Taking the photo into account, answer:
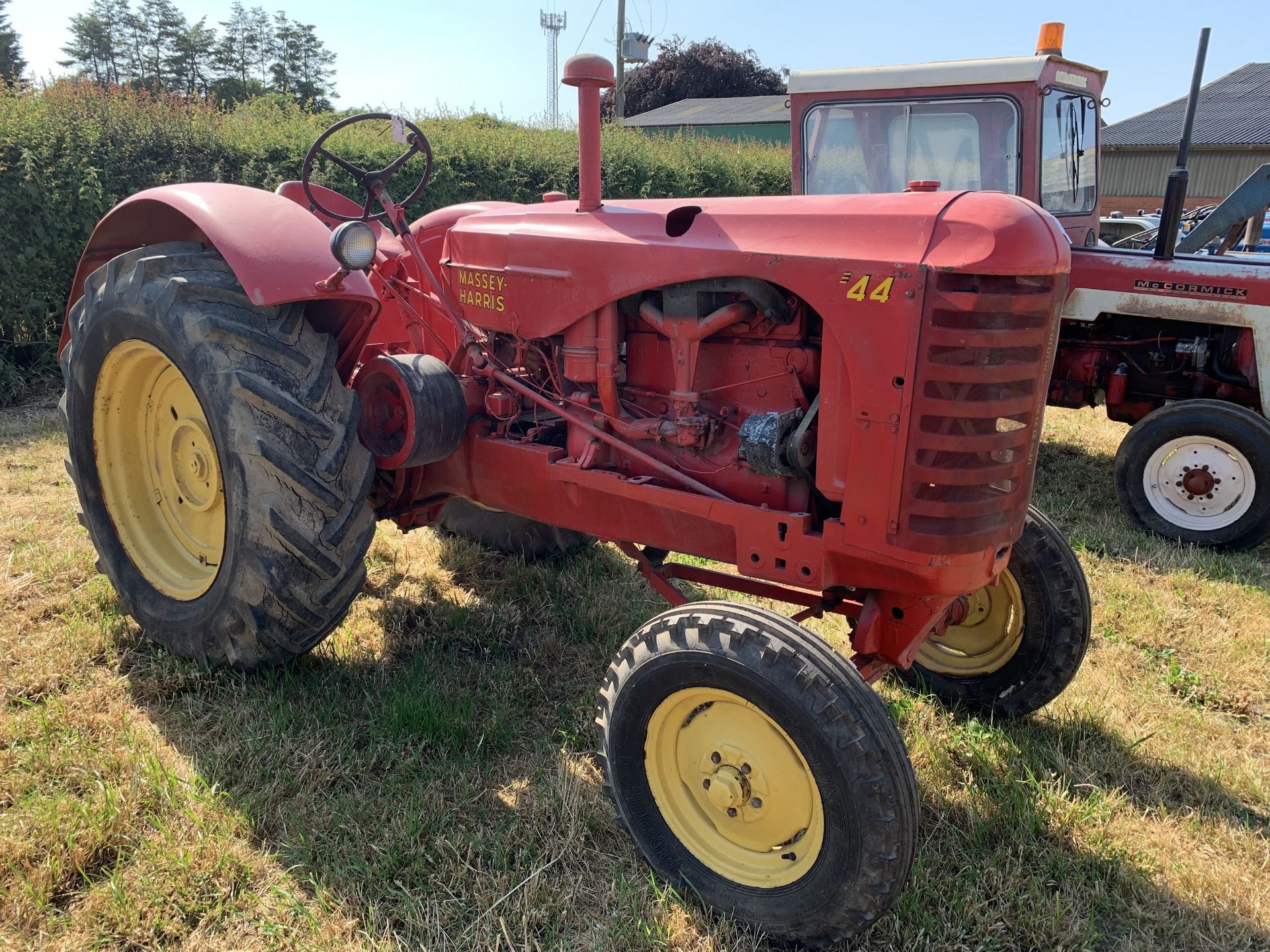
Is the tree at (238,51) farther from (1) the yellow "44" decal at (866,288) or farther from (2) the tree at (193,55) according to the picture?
(1) the yellow "44" decal at (866,288)

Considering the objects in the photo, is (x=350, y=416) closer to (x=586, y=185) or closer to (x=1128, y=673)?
(x=586, y=185)

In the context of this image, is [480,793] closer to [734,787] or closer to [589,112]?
[734,787]

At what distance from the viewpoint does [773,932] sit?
6.29 ft

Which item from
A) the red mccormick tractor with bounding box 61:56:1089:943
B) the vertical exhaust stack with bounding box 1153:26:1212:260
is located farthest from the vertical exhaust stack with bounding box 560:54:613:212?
the vertical exhaust stack with bounding box 1153:26:1212:260

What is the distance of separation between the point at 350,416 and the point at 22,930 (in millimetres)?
1399

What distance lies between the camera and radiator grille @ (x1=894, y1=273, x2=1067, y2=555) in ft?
5.93

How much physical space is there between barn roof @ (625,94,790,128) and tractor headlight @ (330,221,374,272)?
24914mm

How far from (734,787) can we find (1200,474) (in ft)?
11.7

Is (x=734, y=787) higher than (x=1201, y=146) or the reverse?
the reverse

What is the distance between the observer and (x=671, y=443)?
2400 millimetres

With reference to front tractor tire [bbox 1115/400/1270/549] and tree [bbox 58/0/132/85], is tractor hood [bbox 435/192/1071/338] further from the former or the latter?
tree [bbox 58/0/132/85]

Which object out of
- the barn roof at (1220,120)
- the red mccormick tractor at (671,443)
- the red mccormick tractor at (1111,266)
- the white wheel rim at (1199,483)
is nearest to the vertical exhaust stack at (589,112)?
the red mccormick tractor at (671,443)

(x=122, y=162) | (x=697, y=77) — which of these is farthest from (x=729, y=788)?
(x=697, y=77)

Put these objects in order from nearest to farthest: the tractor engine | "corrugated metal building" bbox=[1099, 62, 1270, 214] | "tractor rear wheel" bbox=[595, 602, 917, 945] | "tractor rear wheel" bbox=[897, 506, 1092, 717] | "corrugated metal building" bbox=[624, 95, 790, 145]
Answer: "tractor rear wheel" bbox=[595, 602, 917, 945] < the tractor engine < "tractor rear wheel" bbox=[897, 506, 1092, 717] < "corrugated metal building" bbox=[1099, 62, 1270, 214] < "corrugated metal building" bbox=[624, 95, 790, 145]
